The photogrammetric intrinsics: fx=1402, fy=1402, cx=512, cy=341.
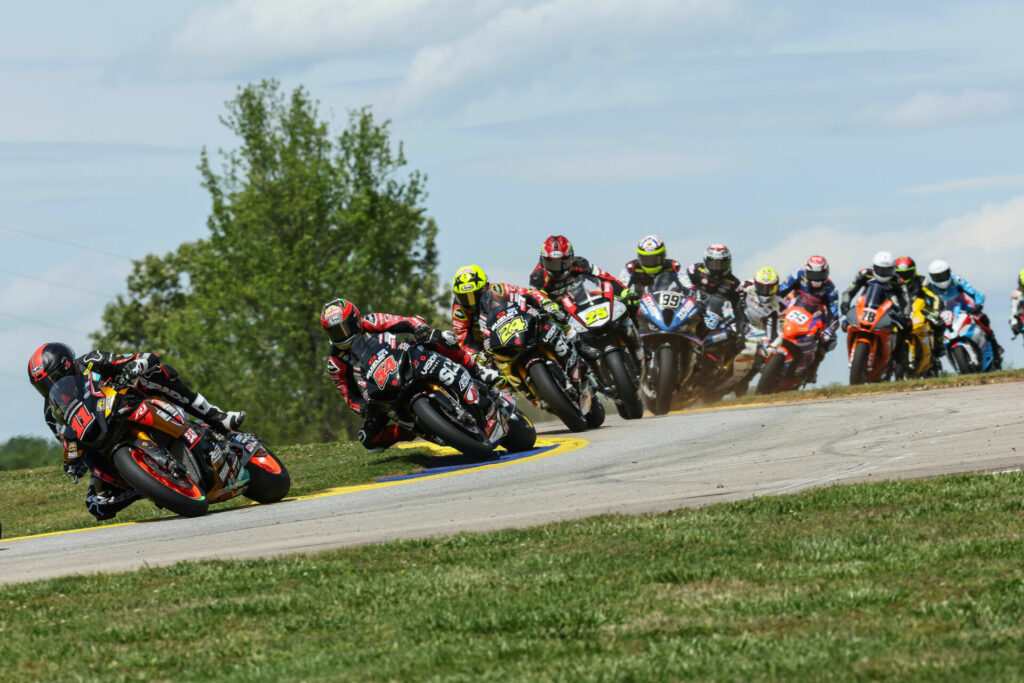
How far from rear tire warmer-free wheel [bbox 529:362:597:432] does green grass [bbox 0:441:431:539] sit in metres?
1.54

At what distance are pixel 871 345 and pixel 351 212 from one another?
2696 cm

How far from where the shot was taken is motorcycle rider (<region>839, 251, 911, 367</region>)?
23469 mm

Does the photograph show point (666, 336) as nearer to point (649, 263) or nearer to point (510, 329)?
point (649, 263)

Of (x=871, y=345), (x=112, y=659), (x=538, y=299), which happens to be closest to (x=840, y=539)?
(x=112, y=659)

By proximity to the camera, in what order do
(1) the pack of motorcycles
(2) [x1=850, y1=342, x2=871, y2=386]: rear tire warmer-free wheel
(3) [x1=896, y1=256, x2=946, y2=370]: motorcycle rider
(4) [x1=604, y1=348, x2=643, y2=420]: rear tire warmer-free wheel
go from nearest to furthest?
(1) the pack of motorcycles, (4) [x1=604, y1=348, x2=643, y2=420]: rear tire warmer-free wheel, (2) [x1=850, y1=342, x2=871, y2=386]: rear tire warmer-free wheel, (3) [x1=896, y1=256, x2=946, y2=370]: motorcycle rider

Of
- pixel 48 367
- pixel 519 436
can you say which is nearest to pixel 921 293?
pixel 519 436

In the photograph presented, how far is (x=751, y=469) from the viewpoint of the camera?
39.9 ft

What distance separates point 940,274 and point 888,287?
341 cm

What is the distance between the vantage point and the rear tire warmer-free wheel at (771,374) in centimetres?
2502

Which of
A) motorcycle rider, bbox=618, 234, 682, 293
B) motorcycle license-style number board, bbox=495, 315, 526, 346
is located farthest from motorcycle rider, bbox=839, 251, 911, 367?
motorcycle license-style number board, bbox=495, 315, 526, 346

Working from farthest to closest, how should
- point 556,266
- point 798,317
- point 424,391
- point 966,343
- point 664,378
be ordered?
point 966,343, point 798,317, point 664,378, point 556,266, point 424,391

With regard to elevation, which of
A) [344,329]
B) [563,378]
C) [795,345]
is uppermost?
[344,329]

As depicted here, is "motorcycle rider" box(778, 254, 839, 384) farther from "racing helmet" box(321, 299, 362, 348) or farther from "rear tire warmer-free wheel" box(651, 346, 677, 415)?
"racing helmet" box(321, 299, 362, 348)

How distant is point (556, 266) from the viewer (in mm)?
18188
